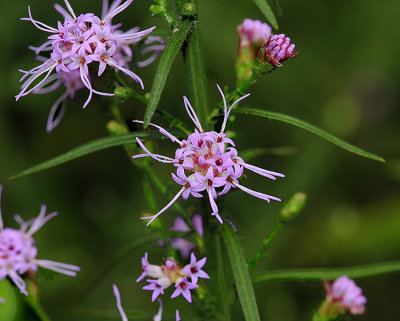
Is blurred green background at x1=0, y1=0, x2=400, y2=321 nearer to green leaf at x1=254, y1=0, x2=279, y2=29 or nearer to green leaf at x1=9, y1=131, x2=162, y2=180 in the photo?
green leaf at x1=9, y1=131, x2=162, y2=180

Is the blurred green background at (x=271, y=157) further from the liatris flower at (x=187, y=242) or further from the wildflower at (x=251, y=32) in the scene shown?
the liatris flower at (x=187, y=242)

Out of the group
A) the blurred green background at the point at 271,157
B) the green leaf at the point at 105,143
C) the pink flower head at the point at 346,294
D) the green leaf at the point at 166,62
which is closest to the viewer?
the green leaf at the point at 166,62

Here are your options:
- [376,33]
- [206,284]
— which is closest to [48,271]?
[206,284]

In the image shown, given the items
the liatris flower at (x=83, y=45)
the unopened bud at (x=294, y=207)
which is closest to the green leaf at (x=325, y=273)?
the unopened bud at (x=294, y=207)

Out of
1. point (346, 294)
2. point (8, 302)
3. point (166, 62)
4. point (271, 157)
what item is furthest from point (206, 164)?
point (271, 157)

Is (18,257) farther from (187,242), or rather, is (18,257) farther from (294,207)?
(294,207)
